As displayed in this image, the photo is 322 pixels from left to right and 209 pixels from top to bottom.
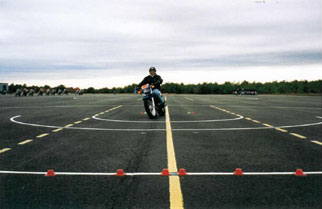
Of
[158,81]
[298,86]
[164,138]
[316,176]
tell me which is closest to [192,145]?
[164,138]

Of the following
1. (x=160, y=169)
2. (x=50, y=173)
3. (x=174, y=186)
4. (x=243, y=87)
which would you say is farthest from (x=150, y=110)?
(x=243, y=87)

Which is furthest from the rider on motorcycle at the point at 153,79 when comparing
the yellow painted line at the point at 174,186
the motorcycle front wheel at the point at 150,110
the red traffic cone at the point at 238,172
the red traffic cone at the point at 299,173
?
the red traffic cone at the point at 299,173

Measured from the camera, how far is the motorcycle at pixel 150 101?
585 inches

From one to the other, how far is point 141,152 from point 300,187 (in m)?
3.61

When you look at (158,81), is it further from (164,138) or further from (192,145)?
(192,145)

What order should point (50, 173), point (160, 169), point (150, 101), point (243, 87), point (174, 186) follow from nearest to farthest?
point (174, 186) < point (50, 173) < point (160, 169) < point (150, 101) < point (243, 87)

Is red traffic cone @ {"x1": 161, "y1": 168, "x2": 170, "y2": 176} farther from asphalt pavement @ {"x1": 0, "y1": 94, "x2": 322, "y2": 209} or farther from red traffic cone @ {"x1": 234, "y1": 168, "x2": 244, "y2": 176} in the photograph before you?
red traffic cone @ {"x1": 234, "y1": 168, "x2": 244, "y2": 176}

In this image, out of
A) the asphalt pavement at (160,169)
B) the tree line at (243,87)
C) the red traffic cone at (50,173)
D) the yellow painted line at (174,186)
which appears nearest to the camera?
the yellow painted line at (174,186)

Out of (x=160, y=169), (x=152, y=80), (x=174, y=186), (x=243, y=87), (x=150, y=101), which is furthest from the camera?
(x=243, y=87)

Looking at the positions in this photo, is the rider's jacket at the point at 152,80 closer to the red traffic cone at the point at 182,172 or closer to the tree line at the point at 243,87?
the red traffic cone at the point at 182,172

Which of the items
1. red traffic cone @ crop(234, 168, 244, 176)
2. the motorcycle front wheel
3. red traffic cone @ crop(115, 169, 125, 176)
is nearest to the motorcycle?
the motorcycle front wheel

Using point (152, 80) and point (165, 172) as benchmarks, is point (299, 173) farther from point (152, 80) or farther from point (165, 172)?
point (152, 80)

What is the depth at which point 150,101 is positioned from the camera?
15438 millimetres

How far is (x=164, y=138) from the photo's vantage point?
31.4 ft
